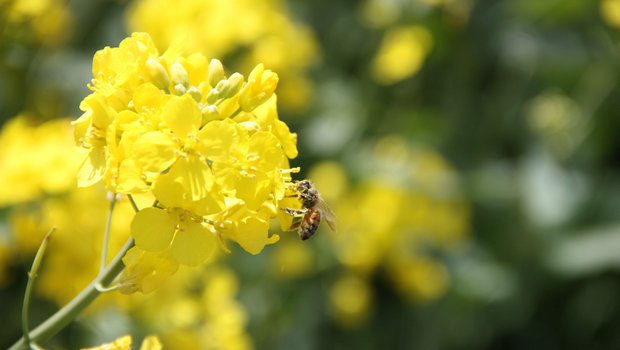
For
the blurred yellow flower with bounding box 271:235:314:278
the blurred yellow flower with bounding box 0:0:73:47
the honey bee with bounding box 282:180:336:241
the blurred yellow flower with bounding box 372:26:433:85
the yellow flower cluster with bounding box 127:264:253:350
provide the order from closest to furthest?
the honey bee with bounding box 282:180:336:241
the yellow flower cluster with bounding box 127:264:253:350
the blurred yellow flower with bounding box 0:0:73:47
the blurred yellow flower with bounding box 271:235:314:278
the blurred yellow flower with bounding box 372:26:433:85

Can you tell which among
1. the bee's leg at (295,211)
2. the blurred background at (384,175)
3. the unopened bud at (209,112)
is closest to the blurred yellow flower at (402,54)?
the blurred background at (384,175)

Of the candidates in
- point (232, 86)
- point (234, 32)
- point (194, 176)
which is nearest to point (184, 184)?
point (194, 176)

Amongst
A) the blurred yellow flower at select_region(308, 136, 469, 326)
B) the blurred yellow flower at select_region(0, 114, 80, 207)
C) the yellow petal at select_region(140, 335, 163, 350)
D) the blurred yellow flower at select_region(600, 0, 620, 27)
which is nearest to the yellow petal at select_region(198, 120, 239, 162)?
the yellow petal at select_region(140, 335, 163, 350)

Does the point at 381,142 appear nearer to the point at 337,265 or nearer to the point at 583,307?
the point at 337,265

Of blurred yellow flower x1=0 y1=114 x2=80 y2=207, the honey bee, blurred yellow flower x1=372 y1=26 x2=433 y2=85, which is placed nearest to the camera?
the honey bee

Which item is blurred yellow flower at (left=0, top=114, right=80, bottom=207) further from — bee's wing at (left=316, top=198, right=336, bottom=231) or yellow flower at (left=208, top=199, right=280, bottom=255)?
yellow flower at (left=208, top=199, right=280, bottom=255)

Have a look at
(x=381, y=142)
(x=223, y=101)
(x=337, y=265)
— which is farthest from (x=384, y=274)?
(x=223, y=101)

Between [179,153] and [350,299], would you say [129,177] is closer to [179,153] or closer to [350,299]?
[179,153]
